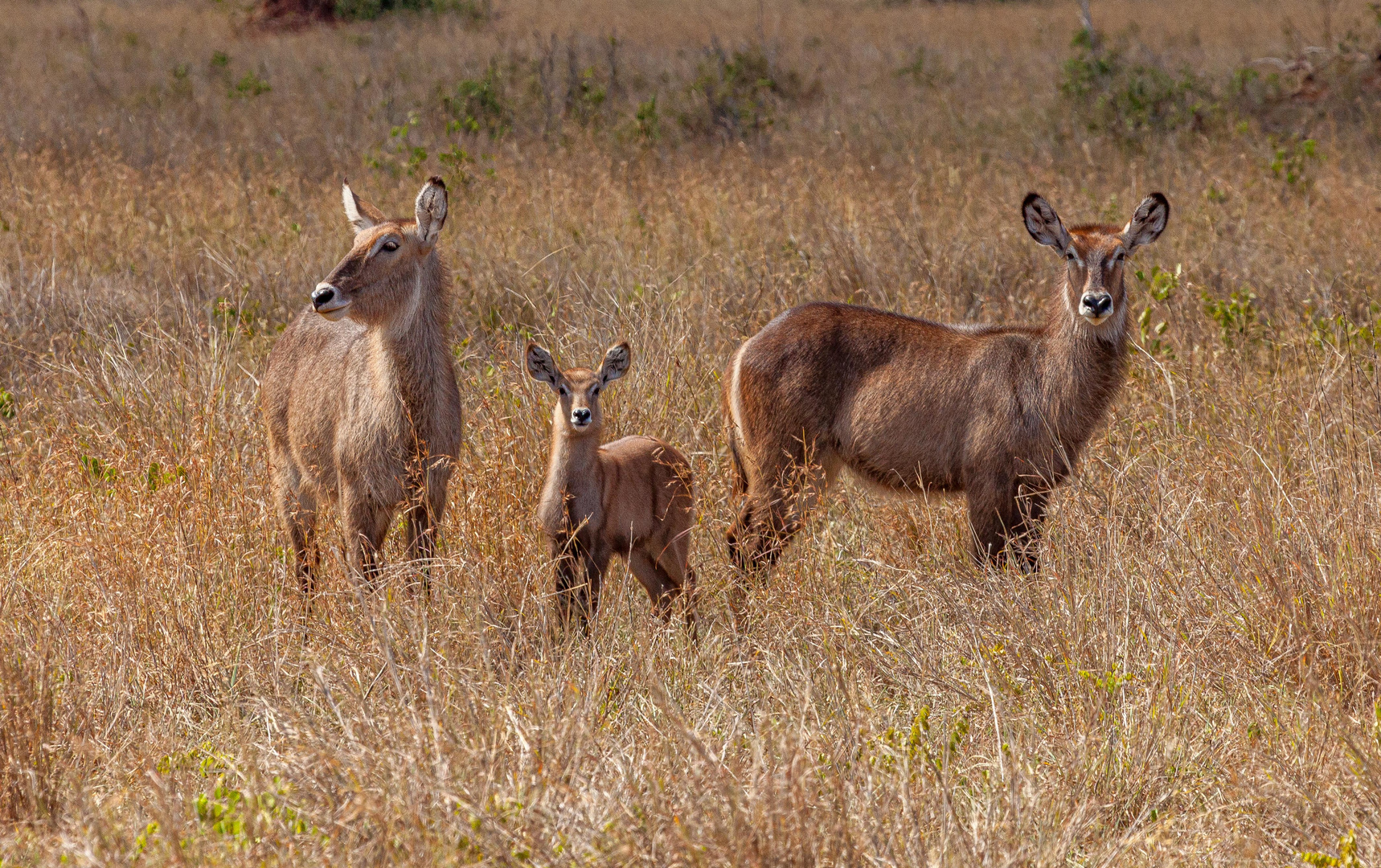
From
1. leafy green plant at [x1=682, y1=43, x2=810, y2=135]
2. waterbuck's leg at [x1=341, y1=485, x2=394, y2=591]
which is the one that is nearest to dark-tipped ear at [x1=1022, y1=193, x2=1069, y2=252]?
waterbuck's leg at [x1=341, y1=485, x2=394, y2=591]

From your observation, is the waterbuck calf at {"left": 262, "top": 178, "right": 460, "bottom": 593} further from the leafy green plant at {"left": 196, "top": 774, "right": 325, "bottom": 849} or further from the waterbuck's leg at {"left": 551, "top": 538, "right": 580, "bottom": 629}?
the leafy green plant at {"left": 196, "top": 774, "right": 325, "bottom": 849}

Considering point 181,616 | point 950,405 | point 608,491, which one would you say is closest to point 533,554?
point 608,491

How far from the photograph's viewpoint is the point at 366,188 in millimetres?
10727

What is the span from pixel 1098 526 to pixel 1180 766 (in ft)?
4.34

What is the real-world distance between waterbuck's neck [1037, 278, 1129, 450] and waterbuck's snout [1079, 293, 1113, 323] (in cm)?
23

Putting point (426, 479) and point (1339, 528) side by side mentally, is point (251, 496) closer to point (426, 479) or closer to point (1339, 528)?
point (426, 479)

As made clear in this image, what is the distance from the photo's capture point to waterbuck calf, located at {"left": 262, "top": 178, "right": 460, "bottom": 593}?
4867mm

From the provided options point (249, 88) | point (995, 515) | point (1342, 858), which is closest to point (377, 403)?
point (995, 515)

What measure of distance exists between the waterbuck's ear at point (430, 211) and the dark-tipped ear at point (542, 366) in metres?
0.60

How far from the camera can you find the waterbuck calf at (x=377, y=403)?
4.87m

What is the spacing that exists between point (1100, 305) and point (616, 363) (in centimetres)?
174

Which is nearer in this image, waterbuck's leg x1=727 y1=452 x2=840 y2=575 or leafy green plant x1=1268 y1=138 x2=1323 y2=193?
waterbuck's leg x1=727 y1=452 x2=840 y2=575

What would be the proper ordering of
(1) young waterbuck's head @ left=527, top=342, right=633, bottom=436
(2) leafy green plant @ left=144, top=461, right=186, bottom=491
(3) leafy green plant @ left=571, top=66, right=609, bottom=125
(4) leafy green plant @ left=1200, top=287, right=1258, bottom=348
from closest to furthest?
(1) young waterbuck's head @ left=527, top=342, right=633, bottom=436 → (2) leafy green plant @ left=144, top=461, right=186, bottom=491 → (4) leafy green plant @ left=1200, top=287, right=1258, bottom=348 → (3) leafy green plant @ left=571, top=66, right=609, bottom=125

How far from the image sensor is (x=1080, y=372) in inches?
209
